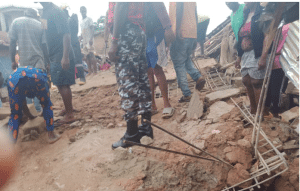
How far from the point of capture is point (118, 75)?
70.6 inches

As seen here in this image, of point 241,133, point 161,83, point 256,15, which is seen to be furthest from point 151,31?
point 241,133

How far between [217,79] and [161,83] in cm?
257

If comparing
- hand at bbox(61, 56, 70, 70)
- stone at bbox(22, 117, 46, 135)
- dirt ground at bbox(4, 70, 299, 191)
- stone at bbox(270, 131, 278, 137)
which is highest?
hand at bbox(61, 56, 70, 70)

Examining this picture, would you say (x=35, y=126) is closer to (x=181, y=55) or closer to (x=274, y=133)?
(x=181, y=55)

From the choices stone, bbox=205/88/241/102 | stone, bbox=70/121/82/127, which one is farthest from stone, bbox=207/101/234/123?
stone, bbox=70/121/82/127

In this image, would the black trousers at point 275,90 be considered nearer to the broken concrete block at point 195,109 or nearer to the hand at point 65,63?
the broken concrete block at point 195,109

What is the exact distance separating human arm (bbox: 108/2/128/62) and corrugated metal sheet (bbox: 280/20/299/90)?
4.27ft

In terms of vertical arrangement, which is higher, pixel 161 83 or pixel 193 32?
pixel 193 32

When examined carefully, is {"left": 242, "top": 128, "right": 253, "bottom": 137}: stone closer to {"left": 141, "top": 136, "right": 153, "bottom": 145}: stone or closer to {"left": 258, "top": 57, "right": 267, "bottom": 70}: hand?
{"left": 258, "top": 57, "right": 267, "bottom": 70}: hand

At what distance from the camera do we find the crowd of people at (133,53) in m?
1.77

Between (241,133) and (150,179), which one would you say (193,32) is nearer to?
(241,133)

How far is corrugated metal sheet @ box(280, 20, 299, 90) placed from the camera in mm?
1250

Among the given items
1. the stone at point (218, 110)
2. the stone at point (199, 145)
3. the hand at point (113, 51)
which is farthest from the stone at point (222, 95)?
the hand at point (113, 51)

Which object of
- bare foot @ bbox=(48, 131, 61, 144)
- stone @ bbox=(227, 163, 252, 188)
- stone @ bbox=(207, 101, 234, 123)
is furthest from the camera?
bare foot @ bbox=(48, 131, 61, 144)
